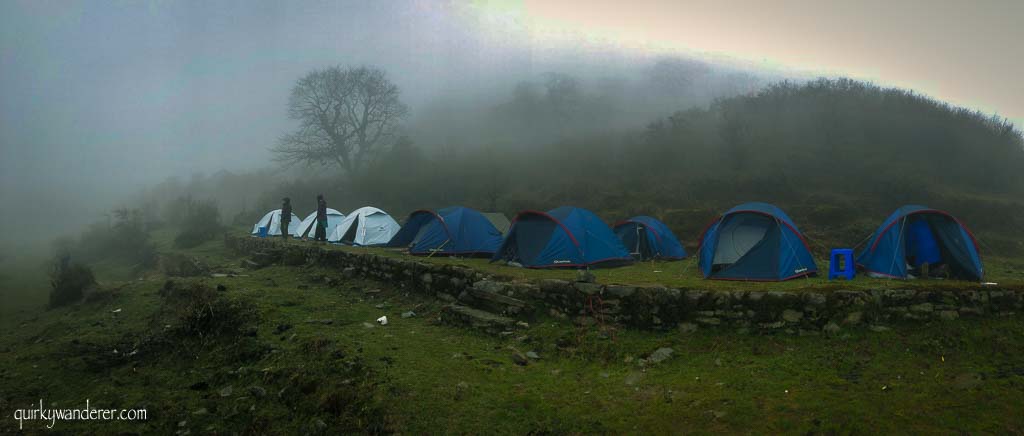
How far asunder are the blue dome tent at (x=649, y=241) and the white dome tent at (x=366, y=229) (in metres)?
8.82

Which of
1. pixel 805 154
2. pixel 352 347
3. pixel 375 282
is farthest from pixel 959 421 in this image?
pixel 805 154

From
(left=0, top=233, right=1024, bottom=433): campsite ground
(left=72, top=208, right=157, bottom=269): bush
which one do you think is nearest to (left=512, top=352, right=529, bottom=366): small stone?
(left=0, top=233, right=1024, bottom=433): campsite ground

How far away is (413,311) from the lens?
9.28m

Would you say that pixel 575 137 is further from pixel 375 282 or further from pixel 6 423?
pixel 6 423

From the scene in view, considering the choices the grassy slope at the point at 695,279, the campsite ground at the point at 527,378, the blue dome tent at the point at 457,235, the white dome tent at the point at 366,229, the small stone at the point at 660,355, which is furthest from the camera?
the white dome tent at the point at 366,229

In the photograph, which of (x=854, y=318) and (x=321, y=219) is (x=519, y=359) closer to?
(x=854, y=318)

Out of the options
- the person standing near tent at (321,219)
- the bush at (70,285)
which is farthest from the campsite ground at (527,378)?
the person standing near tent at (321,219)

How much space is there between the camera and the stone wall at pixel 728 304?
668 centimetres

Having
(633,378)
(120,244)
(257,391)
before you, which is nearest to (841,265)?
(633,378)

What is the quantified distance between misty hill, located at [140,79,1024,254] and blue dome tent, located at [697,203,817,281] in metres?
8.45

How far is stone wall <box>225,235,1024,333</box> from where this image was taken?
668cm

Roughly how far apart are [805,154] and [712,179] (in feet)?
24.5

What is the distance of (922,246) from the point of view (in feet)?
30.6

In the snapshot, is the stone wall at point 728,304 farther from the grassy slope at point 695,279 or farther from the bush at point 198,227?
the bush at point 198,227
